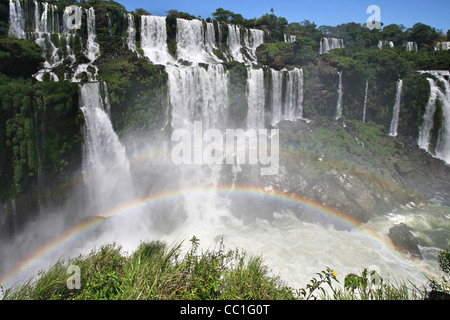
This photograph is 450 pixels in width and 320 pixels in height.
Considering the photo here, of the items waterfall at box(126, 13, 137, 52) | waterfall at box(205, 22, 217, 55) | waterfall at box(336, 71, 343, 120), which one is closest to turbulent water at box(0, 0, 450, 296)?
waterfall at box(126, 13, 137, 52)

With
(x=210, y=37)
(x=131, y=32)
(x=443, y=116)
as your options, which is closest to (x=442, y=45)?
(x=443, y=116)

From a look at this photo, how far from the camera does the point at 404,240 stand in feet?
47.0

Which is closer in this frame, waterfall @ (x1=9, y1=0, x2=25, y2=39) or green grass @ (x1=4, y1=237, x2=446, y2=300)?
green grass @ (x1=4, y1=237, x2=446, y2=300)

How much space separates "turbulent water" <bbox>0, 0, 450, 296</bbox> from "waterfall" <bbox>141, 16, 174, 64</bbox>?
6.27 feet

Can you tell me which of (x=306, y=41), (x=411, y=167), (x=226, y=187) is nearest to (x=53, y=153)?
(x=226, y=187)

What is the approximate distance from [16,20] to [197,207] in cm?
1958

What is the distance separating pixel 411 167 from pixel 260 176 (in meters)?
11.7

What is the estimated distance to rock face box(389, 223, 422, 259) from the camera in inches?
548

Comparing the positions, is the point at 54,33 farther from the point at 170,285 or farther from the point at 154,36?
the point at 170,285

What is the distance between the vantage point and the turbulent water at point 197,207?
13320 millimetres

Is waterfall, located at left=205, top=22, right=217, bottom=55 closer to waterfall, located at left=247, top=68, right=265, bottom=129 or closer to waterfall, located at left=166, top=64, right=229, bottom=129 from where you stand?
waterfall, located at left=247, top=68, right=265, bottom=129

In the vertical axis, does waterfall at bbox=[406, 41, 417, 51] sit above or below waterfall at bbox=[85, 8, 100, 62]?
above

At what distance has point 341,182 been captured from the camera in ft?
61.3

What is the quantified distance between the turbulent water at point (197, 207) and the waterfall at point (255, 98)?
0.08 meters
